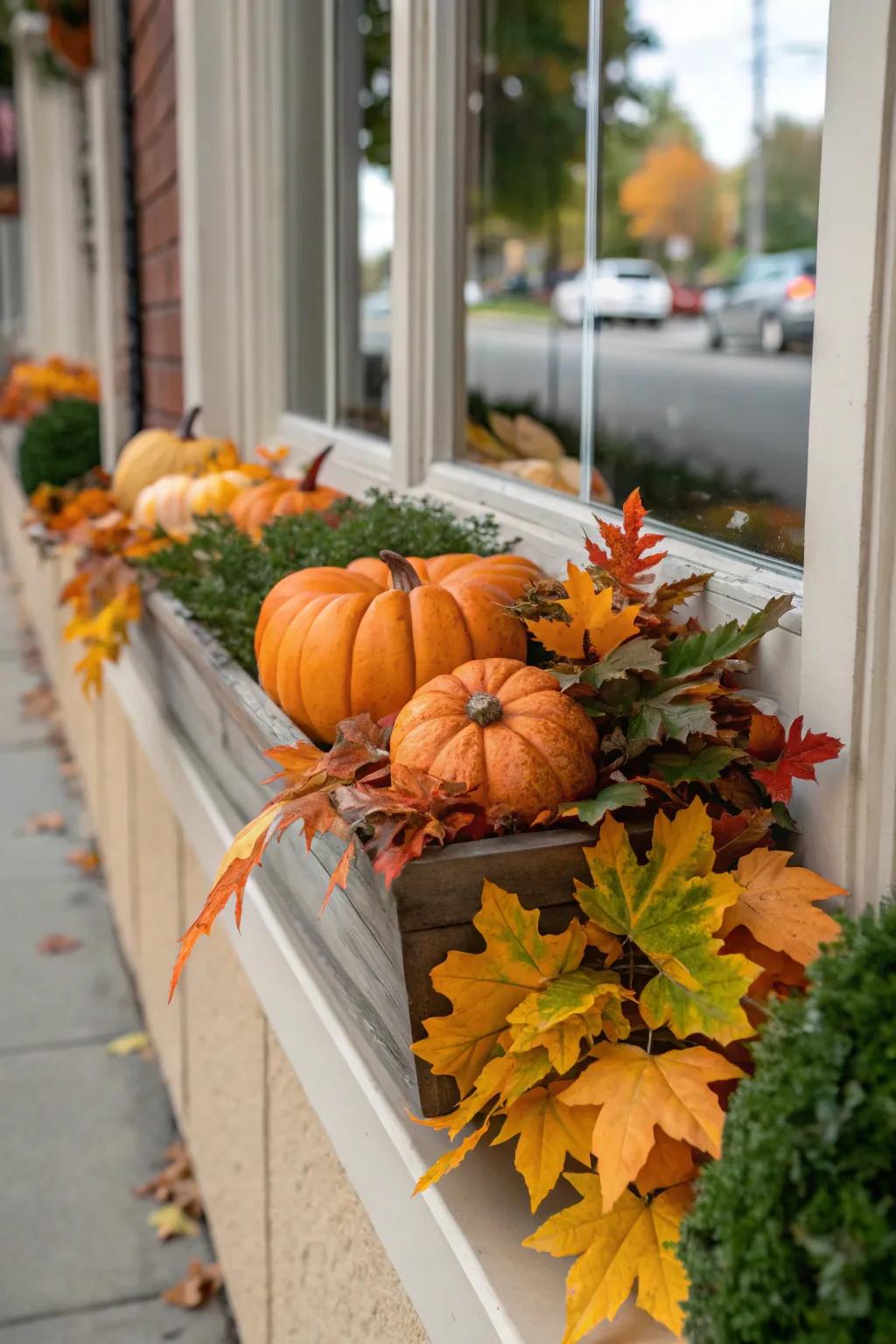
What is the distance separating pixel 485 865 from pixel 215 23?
304 centimetres

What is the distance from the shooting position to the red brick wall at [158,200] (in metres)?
4.17

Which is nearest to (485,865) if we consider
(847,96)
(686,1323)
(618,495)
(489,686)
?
(489,686)

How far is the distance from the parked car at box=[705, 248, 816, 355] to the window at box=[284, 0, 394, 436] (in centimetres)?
1372

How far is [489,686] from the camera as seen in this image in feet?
4.73

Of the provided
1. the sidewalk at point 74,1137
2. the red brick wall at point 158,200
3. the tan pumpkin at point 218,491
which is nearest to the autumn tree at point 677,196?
the red brick wall at point 158,200

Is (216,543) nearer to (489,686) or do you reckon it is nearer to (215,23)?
(489,686)

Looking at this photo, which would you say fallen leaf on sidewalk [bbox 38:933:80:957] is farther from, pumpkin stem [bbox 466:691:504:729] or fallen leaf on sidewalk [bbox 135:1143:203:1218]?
pumpkin stem [bbox 466:691:504:729]

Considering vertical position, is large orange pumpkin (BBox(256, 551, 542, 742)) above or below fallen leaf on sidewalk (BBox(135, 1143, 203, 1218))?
above

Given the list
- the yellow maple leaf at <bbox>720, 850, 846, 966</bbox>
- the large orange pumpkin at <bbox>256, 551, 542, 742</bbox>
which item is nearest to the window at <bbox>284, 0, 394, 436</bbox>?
the large orange pumpkin at <bbox>256, 551, 542, 742</bbox>

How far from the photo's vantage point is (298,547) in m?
2.23

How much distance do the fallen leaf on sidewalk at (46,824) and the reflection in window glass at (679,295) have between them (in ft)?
8.15

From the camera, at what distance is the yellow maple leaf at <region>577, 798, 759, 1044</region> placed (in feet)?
3.75

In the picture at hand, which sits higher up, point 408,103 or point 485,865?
point 408,103

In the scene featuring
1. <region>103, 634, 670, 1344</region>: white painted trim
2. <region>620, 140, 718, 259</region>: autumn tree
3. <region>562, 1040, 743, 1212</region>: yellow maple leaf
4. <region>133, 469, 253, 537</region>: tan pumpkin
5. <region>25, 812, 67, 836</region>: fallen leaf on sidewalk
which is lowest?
<region>25, 812, 67, 836</region>: fallen leaf on sidewalk
